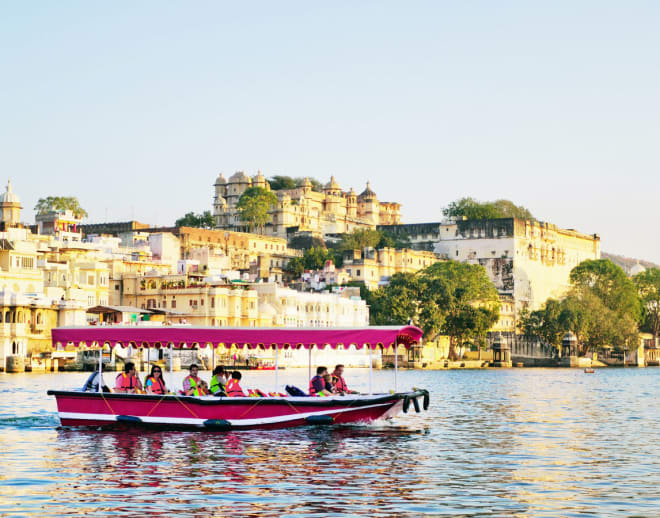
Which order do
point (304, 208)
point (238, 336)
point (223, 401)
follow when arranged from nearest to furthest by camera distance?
1. point (223, 401)
2. point (238, 336)
3. point (304, 208)

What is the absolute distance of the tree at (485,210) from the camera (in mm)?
175000

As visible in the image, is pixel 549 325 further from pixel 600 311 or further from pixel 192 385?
pixel 192 385

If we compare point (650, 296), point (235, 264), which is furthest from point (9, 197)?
point (650, 296)

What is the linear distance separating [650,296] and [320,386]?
127 metres

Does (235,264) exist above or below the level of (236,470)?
above

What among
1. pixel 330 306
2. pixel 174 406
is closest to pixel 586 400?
pixel 174 406

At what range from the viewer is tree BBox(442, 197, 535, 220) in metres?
175

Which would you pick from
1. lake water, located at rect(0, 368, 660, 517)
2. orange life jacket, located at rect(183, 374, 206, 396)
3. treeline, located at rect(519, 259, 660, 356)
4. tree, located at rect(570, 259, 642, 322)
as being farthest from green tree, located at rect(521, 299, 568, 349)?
orange life jacket, located at rect(183, 374, 206, 396)

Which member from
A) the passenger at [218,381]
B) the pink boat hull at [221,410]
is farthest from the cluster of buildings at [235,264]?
the passenger at [218,381]

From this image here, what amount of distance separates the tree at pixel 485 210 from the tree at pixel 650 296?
27522mm

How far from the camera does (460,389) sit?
65.0 meters

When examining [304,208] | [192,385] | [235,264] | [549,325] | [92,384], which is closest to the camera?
[192,385]

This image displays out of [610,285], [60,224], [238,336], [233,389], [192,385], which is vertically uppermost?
[60,224]

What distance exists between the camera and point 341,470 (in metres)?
23.5
